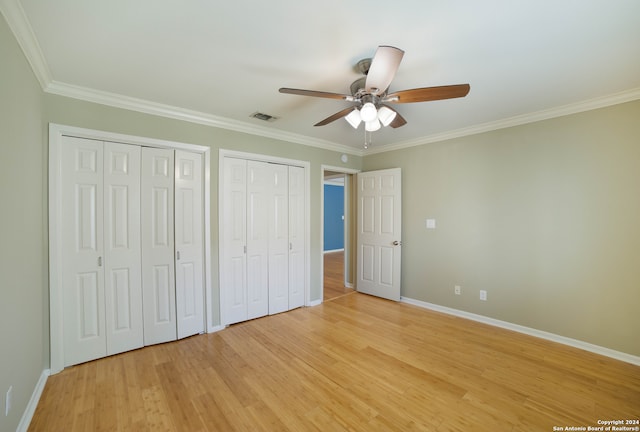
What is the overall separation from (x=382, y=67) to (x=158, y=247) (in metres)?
2.67

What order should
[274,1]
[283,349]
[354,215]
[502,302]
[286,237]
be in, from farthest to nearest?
[354,215] → [286,237] → [502,302] → [283,349] → [274,1]

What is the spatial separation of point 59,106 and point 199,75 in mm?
1275

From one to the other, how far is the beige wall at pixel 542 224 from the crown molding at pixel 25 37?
397 cm

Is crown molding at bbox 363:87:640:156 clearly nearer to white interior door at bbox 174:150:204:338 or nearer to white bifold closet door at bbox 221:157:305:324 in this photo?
white bifold closet door at bbox 221:157:305:324

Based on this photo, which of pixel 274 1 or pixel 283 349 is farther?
pixel 283 349

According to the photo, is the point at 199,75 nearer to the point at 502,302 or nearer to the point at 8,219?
the point at 8,219

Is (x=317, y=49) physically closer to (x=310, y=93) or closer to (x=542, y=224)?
(x=310, y=93)

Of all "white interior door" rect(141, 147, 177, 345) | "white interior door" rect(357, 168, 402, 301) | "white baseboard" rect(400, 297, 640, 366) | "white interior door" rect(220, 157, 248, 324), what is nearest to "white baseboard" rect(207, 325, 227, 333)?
"white interior door" rect(220, 157, 248, 324)

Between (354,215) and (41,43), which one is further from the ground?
(41,43)

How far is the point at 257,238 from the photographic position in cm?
350

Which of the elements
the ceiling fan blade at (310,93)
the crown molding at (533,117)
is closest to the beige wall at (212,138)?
the crown molding at (533,117)

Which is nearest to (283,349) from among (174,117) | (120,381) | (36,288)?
(120,381)

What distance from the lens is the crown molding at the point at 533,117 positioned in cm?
246

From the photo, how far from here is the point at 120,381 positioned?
2189 millimetres
